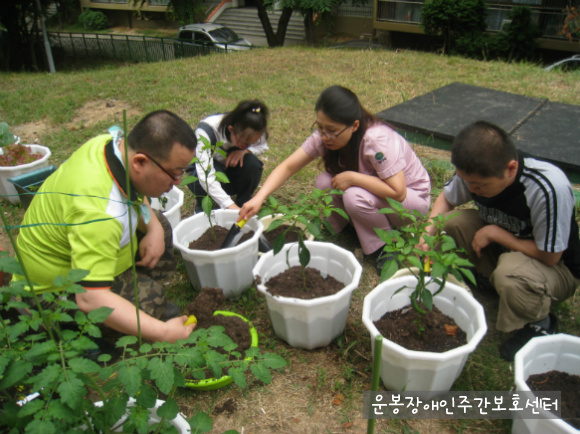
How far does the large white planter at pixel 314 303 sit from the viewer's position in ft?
5.94

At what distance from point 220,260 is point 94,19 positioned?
80.1 feet

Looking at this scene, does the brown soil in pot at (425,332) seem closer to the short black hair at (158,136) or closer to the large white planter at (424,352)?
the large white planter at (424,352)

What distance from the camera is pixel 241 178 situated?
2.84m

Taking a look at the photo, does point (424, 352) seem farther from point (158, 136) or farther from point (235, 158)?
point (235, 158)

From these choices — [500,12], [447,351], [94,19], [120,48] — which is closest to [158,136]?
[447,351]

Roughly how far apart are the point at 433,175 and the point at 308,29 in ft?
46.4

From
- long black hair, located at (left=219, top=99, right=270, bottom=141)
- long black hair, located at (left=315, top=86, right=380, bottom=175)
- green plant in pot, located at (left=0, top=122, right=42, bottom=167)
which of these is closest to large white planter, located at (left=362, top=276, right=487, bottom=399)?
long black hair, located at (left=315, top=86, right=380, bottom=175)

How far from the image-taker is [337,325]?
196 cm

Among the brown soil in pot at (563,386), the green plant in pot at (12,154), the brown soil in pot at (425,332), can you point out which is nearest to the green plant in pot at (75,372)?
the brown soil in pot at (425,332)

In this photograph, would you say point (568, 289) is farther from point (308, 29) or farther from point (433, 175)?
point (308, 29)

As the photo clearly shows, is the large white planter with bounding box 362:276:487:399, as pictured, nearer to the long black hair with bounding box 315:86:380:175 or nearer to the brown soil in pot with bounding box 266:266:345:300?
the brown soil in pot with bounding box 266:266:345:300

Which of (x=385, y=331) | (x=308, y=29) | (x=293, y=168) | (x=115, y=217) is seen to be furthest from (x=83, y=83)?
(x=308, y=29)

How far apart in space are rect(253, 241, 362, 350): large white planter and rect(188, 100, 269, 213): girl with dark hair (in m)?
0.50

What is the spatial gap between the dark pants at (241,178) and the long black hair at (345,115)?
52cm
